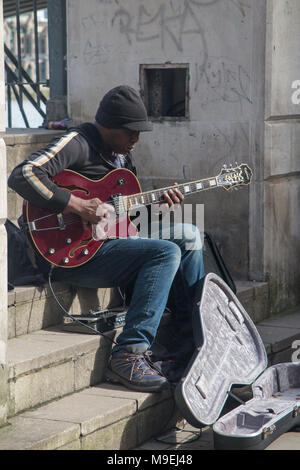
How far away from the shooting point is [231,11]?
570 cm

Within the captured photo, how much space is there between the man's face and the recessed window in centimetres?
137

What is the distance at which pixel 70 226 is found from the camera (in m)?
4.50

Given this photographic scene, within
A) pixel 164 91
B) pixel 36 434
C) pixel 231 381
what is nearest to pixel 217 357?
pixel 231 381

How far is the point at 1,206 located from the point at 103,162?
3.43 ft

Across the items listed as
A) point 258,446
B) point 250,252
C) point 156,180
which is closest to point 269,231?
point 250,252

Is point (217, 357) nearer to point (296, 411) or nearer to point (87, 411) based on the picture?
point (296, 411)

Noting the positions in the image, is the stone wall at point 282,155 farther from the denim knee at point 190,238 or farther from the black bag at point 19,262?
the black bag at point 19,262

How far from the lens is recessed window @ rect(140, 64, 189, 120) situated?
237 inches

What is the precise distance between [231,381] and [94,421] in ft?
2.98

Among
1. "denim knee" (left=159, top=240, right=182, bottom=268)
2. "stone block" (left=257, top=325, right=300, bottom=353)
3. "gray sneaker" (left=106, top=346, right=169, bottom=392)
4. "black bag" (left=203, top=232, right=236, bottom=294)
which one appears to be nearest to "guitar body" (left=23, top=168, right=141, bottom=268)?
"denim knee" (left=159, top=240, right=182, bottom=268)

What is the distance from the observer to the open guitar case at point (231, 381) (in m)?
3.98

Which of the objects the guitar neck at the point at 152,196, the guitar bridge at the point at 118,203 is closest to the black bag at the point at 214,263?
the guitar neck at the point at 152,196

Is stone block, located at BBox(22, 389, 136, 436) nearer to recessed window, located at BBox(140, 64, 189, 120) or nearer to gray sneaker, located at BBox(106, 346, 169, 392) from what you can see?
gray sneaker, located at BBox(106, 346, 169, 392)

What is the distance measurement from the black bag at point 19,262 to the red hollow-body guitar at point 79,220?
0.58ft
